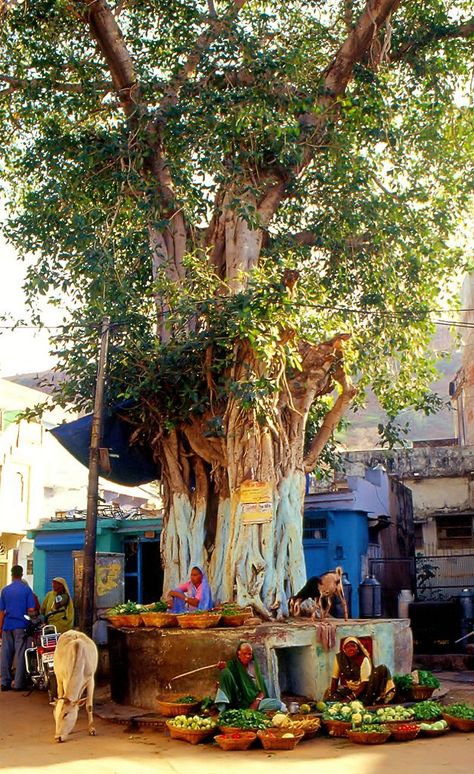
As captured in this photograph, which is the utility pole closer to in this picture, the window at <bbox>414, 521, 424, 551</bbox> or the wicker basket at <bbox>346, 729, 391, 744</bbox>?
the wicker basket at <bbox>346, 729, 391, 744</bbox>

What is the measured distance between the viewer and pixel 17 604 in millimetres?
13445

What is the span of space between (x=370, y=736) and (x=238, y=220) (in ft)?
26.7

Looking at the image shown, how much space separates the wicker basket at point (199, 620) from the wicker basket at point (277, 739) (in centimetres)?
222

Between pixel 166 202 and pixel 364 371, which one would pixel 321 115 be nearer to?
pixel 166 202

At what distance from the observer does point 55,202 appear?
13922 millimetres

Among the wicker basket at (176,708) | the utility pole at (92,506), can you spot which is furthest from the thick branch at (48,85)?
the wicker basket at (176,708)

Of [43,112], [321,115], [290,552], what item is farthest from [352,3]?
[290,552]

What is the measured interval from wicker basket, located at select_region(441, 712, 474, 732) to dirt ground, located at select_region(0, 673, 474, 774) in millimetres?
95

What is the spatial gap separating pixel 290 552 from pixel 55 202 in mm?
6372

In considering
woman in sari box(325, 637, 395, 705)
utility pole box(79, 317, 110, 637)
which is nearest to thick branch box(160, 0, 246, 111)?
utility pole box(79, 317, 110, 637)

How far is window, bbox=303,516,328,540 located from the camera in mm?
18750

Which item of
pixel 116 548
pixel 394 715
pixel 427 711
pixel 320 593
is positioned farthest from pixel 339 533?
pixel 394 715

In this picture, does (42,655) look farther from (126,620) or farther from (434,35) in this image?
(434,35)

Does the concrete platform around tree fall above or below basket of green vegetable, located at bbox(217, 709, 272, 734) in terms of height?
above
